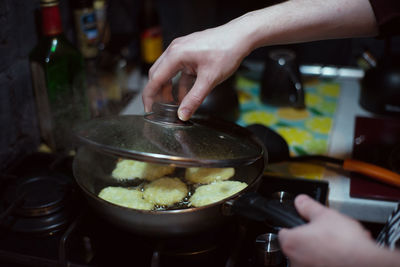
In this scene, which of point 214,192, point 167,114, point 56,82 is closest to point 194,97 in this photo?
point 167,114

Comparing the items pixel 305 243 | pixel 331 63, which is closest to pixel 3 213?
pixel 305 243

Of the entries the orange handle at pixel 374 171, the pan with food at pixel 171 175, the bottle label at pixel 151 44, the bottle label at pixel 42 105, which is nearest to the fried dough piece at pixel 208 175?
the pan with food at pixel 171 175

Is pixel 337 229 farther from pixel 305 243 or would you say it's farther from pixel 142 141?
pixel 142 141

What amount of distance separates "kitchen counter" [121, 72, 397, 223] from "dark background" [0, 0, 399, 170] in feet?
0.59

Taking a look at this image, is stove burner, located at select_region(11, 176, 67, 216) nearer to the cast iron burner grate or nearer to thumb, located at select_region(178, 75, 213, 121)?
the cast iron burner grate

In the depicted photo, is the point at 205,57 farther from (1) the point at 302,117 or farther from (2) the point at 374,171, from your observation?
(1) the point at 302,117

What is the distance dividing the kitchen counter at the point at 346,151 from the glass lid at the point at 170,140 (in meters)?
0.35

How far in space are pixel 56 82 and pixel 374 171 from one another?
0.96 m

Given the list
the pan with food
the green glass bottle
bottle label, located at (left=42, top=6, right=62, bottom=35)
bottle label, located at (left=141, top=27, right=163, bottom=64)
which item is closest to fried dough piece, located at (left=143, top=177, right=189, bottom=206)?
the pan with food

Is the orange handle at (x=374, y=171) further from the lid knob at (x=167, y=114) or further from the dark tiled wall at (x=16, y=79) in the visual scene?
the dark tiled wall at (x=16, y=79)

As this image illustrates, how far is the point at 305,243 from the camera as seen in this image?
660 millimetres

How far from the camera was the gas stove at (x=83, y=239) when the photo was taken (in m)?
0.89

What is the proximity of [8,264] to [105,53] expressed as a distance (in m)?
0.87

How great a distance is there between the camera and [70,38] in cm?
146
